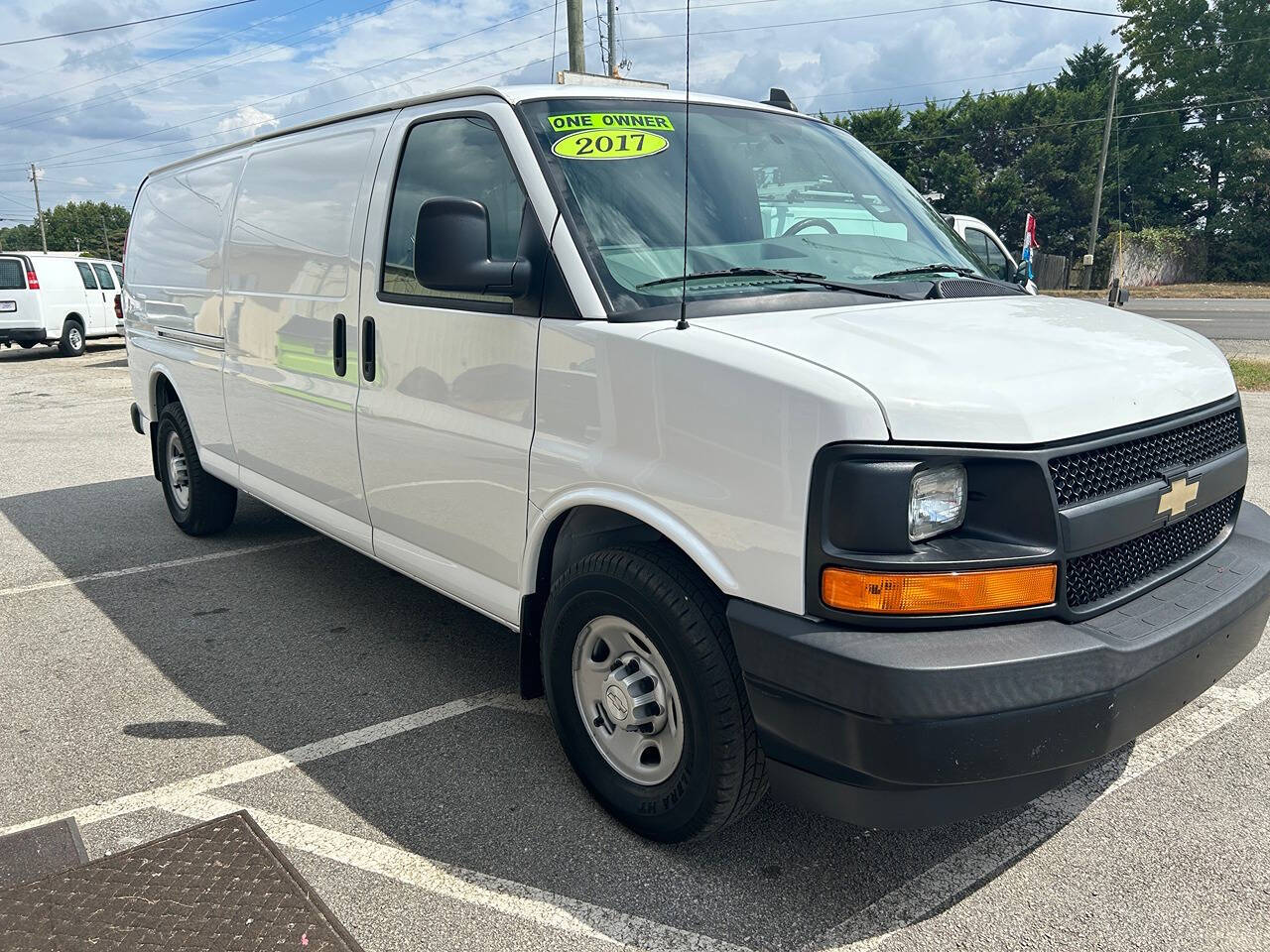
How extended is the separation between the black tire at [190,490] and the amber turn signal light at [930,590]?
15.1 ft

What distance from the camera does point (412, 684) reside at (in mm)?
4168

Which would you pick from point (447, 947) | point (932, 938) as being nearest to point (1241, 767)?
point (932, 938)

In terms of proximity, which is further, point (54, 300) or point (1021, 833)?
point (54, 300)

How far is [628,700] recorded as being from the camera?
290 cm

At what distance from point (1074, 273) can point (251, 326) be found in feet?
164

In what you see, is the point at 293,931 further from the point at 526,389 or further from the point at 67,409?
the point at 67,409

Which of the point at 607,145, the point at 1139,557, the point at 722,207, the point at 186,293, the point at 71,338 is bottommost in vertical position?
the point at 71,338

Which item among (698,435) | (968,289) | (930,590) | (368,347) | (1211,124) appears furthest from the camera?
(1211,124)

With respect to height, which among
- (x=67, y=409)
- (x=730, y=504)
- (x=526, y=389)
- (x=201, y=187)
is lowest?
(x=67, y=409)

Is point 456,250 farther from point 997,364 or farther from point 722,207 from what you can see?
point 997,364

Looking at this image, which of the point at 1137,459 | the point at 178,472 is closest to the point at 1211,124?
the point at 178,472

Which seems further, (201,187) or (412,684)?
(201,187)

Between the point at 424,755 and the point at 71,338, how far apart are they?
2071cm

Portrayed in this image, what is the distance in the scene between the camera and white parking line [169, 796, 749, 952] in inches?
103
